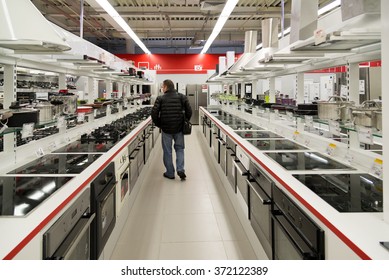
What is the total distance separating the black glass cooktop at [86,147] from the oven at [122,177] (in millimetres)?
168

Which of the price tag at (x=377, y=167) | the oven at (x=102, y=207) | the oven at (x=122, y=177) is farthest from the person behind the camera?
the oven at (x=122, y=177)

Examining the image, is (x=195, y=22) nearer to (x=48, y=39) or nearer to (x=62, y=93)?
(x=62, y=93)

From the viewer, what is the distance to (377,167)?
2.04 meters

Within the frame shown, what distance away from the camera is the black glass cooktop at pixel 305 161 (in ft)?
7.61

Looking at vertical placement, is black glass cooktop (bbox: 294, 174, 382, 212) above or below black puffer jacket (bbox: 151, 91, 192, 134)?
below

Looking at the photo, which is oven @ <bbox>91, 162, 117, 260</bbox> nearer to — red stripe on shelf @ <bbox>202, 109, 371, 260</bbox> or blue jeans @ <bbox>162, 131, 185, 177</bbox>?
red stripe on shelf @ <bbox>202, 109, 371, 260</bbox>

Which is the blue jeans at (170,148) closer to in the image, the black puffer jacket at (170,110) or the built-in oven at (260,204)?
the black puffer jacket at (170,110)

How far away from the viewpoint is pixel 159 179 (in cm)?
540

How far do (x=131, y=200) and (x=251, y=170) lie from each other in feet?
5.89

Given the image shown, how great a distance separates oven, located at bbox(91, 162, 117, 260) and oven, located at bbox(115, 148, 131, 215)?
18 centimetres

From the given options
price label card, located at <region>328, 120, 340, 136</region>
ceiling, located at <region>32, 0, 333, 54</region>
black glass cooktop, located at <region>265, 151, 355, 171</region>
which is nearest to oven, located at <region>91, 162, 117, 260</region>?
black glass cooktop, located at <region>265, 151, 355, 171</region>

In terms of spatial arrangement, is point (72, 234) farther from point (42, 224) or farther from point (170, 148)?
point (170, 148)

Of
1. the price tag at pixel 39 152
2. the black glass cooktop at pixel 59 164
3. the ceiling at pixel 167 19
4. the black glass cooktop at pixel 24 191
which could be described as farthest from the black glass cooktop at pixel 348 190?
the ceiling at pixel 167 19

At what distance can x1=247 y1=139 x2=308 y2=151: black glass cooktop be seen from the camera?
3139mm
